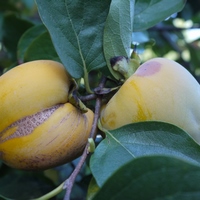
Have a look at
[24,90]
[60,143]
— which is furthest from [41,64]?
[60,143]

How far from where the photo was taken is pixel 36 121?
0.83 meters

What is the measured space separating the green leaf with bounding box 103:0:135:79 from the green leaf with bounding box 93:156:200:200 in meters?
0.39

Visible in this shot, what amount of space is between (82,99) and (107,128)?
0.10 meters

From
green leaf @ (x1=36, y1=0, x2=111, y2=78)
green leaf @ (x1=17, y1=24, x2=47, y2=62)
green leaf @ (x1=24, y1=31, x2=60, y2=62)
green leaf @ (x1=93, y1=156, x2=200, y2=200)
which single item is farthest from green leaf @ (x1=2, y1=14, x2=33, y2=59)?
green leaf @ (x1=93, y1=156, x2=200, y2=200)

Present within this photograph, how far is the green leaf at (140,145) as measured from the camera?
0.83 metres

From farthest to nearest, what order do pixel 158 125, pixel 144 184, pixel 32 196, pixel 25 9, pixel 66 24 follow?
pixel 25 9 → pixel 32 196 → pixel 66 24 → pixel 158 125 → pixel 144 184

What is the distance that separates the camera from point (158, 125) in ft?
2.73

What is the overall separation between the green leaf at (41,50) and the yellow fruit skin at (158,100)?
0.40 m

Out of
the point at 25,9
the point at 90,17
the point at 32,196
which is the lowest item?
the point at 32,196

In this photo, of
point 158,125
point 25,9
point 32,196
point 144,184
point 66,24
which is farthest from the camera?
point 25,9

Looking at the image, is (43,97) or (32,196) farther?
(32,196)

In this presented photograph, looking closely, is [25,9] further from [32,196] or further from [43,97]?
[43,97]

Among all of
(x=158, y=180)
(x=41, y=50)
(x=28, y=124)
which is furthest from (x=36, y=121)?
(x=41, y=50)

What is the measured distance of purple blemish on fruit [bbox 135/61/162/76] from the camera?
88 centimetres
